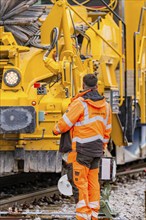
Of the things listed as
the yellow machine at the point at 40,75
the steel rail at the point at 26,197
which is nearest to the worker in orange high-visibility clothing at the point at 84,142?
the yellow machine at the point at 40,75

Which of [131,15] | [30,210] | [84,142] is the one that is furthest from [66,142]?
[131,15]

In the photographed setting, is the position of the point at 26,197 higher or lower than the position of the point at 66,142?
lower

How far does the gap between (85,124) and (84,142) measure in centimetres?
18

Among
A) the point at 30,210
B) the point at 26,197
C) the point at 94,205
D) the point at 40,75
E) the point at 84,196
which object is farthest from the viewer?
the point at 26,197

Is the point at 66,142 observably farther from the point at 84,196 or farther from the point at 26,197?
the point at 26,197

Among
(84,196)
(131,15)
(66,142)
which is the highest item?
(131,15)

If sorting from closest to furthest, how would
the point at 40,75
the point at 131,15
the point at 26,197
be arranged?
the point at 40,75, the point at 26,197, the point at 131,15

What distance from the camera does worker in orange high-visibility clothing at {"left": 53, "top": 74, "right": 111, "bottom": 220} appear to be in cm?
736

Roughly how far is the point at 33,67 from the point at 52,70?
1.47 ft

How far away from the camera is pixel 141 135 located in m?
14.0

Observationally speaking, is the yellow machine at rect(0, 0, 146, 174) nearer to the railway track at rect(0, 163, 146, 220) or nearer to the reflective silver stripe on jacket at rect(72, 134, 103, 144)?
the railway track at rect(0, 163, 146, 220)

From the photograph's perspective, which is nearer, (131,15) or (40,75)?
(40,75)

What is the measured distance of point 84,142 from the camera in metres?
7.38

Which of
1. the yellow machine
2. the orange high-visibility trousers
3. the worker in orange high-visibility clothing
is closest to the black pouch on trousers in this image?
the worker in orange high-visibility clothing
